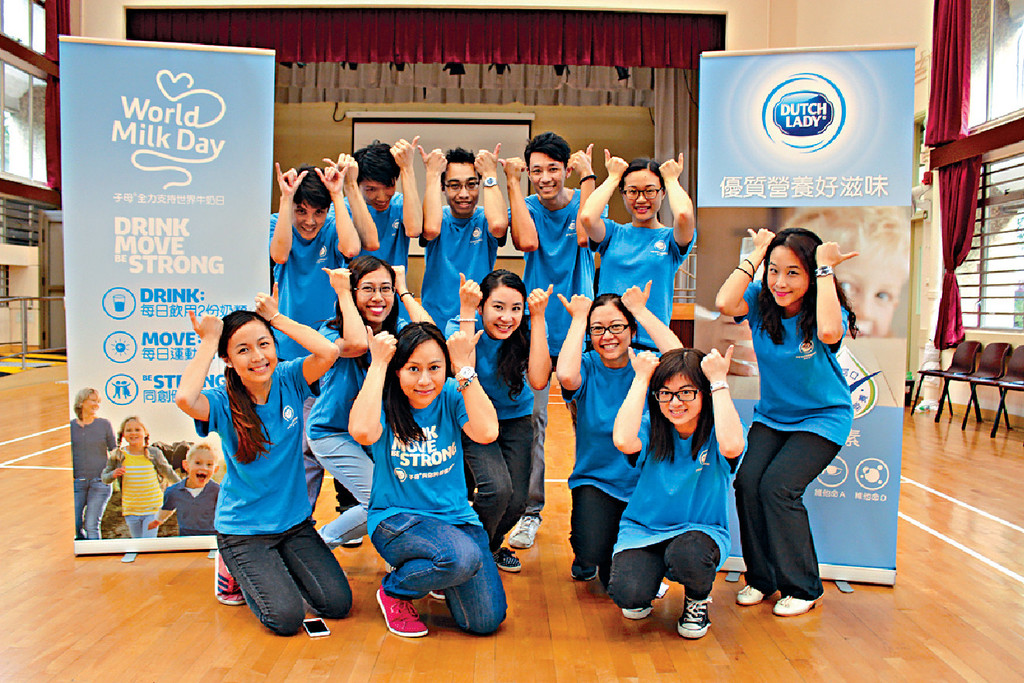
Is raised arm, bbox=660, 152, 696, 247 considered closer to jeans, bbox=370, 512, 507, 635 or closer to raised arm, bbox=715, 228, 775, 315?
raised arm, bbox=715, 228, 775, 315

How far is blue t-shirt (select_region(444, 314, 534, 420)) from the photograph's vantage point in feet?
9.63

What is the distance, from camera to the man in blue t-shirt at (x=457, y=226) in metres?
3.14

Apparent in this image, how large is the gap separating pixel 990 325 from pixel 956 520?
172 inches

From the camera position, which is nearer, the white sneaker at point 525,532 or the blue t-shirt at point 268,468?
the blue t-shirt at point 268,468

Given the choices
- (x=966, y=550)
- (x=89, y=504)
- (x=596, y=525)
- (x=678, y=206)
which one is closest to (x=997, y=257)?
(x=966, y=550)

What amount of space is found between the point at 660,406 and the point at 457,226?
130 cm

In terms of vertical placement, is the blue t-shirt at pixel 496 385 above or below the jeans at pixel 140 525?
above

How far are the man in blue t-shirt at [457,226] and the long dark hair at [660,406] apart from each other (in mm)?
1054

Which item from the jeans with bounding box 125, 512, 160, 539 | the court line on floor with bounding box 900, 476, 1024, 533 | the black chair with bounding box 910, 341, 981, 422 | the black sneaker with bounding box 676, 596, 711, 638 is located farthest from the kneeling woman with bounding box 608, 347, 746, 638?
the black chair with bounding box 910, 341, 981, 422

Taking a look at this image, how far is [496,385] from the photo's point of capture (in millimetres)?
2955

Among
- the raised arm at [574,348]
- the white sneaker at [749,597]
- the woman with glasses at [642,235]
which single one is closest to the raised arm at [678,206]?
the woman with glasses at [642,235]

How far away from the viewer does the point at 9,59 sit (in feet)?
30.3

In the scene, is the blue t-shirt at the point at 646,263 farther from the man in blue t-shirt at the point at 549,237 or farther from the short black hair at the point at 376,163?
the short black hair at the point at 376,163

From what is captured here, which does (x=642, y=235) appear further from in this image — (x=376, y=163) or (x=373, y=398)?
(x=373, y=398)
